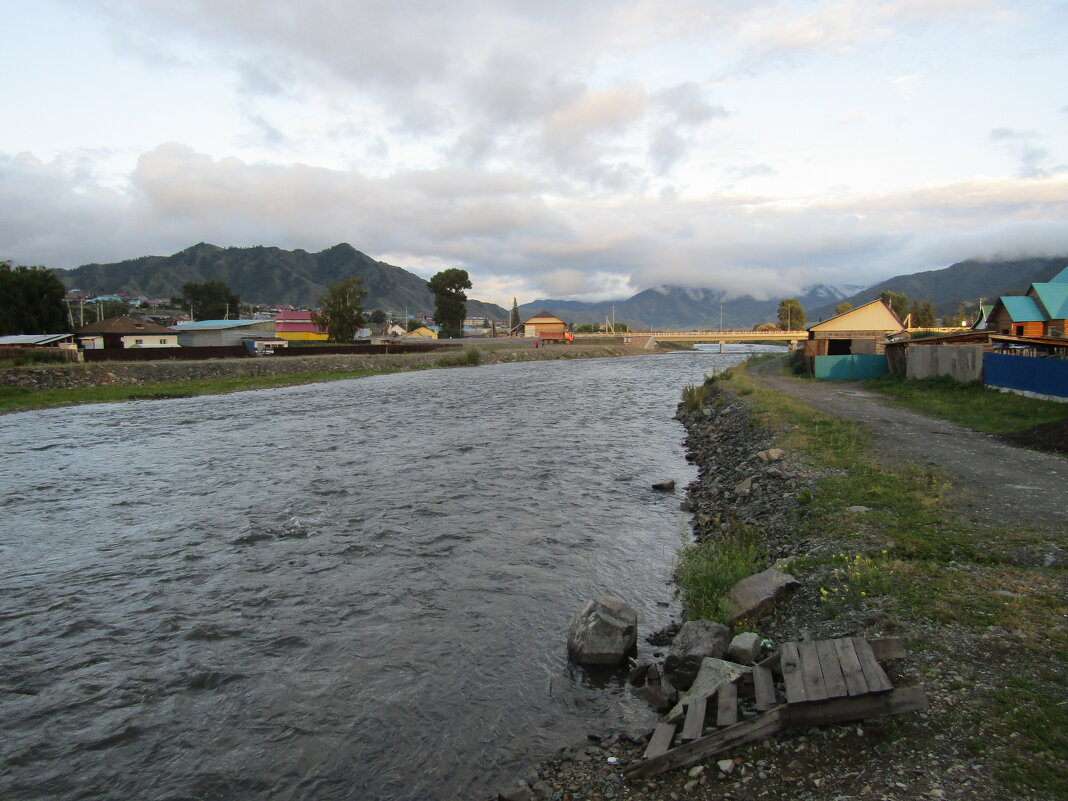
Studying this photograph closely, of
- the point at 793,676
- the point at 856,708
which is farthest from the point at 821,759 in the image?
the point at 793,676

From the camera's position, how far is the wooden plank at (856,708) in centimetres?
600

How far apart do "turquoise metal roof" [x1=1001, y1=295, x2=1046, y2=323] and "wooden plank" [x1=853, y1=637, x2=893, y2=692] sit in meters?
52.2

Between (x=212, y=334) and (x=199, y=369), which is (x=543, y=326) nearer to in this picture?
(x=212, y=334)

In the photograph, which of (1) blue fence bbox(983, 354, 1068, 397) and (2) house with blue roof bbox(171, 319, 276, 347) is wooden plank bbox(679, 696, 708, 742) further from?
(2) house with blue roof bbox(171, 319, 276, 347)

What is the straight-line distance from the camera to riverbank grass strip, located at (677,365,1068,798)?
5.64 meters

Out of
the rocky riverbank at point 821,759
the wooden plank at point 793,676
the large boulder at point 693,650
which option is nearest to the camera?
the rocky riverbank at point 821,759

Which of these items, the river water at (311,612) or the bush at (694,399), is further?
the bush at (694,399)

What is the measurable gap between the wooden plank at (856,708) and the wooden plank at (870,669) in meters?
0.11

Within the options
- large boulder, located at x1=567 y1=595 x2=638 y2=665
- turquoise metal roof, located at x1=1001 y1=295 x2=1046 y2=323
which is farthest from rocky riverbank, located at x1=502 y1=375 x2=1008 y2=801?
turquoise metal roof, located at x1=1001 y1=295 x2=1046 y2=323

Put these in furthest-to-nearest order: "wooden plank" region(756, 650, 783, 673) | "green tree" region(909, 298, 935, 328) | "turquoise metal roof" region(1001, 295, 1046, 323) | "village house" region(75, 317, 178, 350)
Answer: "green tree" region(909, 298, 935, 328) → "village house" region(75, 317, 178, 350) → "turquoise metal roof" region(1001, 295, 1046, 323) → "wooden plank" region(756, 650, 783, 673)

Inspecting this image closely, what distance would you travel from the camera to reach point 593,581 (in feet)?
38.9

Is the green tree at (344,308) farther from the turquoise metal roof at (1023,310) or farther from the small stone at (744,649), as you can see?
the small stone at (744,649)

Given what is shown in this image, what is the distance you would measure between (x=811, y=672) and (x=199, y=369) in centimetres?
A: 5988

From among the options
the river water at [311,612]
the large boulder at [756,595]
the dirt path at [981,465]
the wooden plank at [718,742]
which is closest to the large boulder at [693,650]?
the river water at [311,612]
